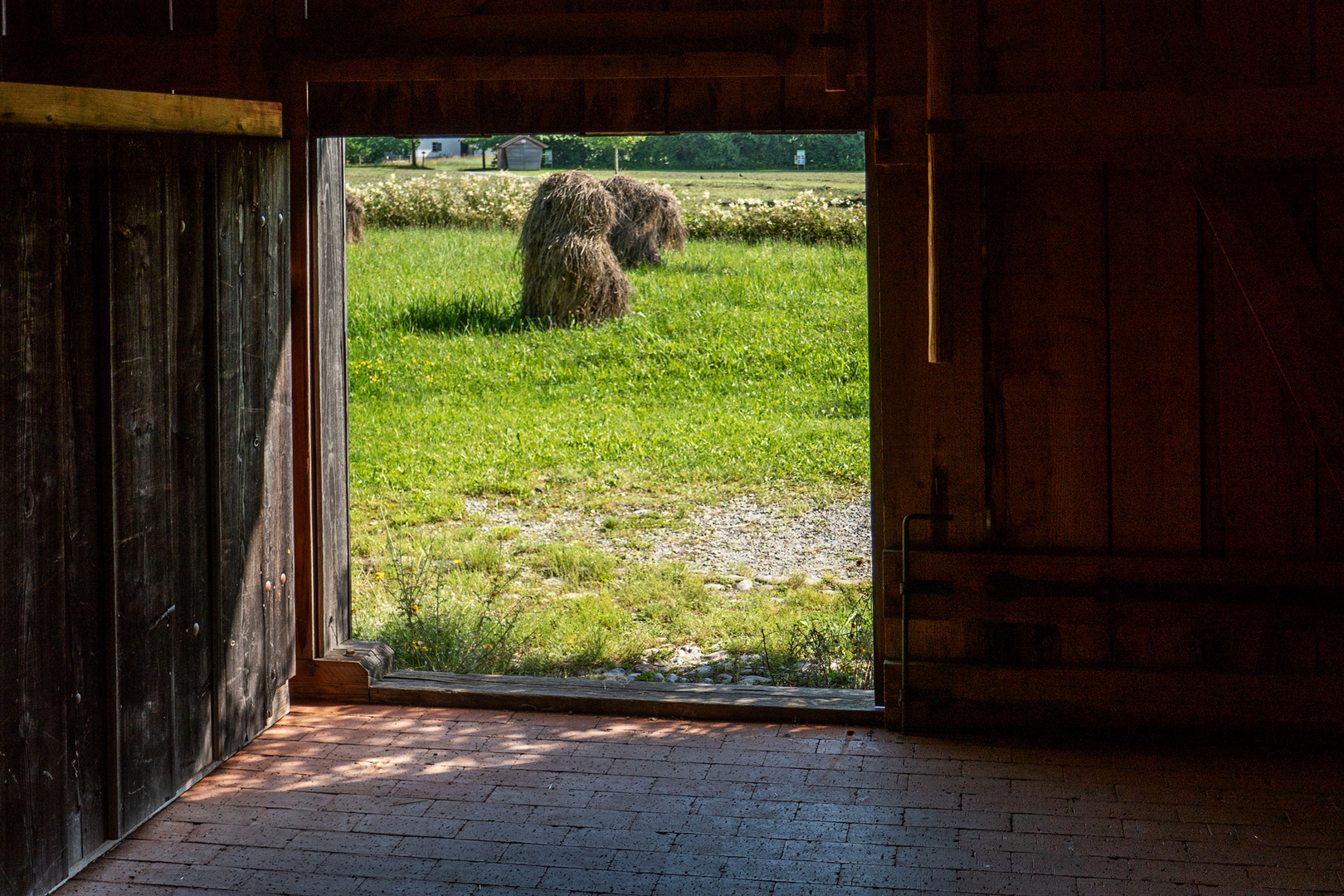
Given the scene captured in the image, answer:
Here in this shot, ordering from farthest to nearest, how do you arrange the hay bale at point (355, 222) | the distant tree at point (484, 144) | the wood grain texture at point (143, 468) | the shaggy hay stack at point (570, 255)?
the distant tree at point (484, 144), the hay bale at point (355, 222), the shaggy hay stack at point (570, 255), the wood grain texture at point (143, 468)

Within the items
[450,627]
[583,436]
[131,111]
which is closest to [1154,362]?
[131,111]

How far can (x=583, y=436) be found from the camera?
38.0ft

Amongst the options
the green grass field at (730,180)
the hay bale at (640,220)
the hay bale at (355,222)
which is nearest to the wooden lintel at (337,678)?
the hay bale at (640,220)

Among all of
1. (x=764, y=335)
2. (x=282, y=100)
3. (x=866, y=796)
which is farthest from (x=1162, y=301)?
(x=764, y=335)

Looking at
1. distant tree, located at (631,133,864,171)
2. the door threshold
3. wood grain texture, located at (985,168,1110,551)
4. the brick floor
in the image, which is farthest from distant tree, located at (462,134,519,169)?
the brick floor

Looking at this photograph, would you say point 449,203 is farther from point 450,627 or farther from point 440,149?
point 450,627

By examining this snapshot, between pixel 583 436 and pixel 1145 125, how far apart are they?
25.2ft

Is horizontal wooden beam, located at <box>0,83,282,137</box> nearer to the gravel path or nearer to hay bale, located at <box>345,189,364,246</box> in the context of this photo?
the gravel path

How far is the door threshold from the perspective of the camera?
510cm

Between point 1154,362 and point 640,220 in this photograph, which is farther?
point 640,220

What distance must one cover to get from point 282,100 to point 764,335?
934 cm

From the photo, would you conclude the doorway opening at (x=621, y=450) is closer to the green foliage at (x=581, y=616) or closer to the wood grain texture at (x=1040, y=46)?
the green foliage at (x=581, y=616)

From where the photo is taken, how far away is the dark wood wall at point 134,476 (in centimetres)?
353

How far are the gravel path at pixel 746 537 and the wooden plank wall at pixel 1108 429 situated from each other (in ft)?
A: 12.6
